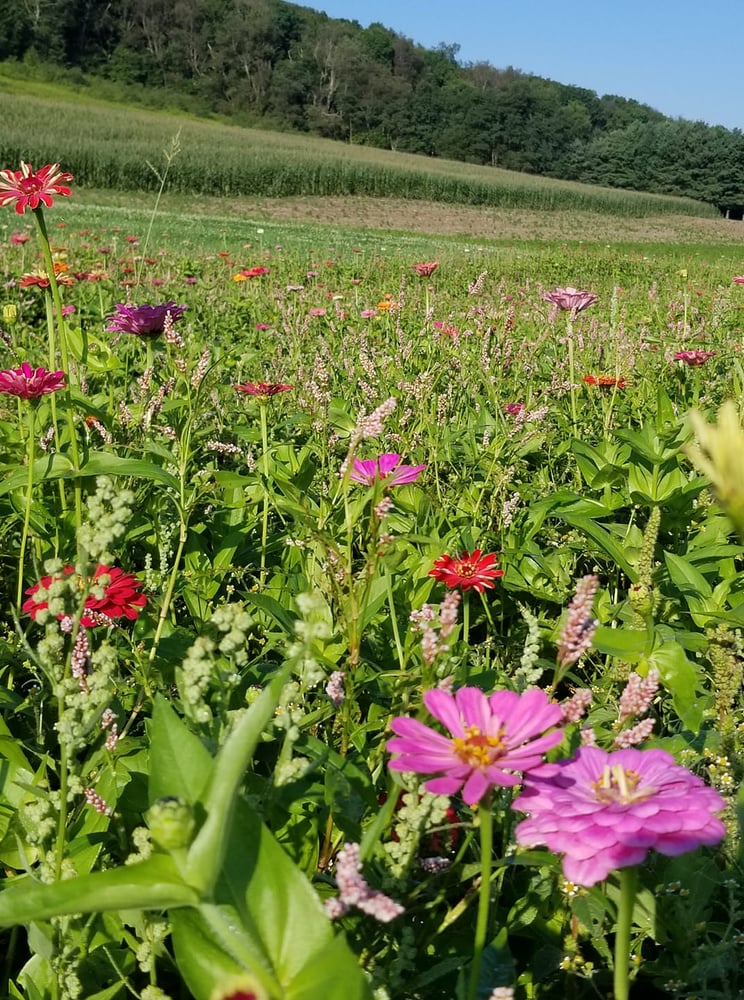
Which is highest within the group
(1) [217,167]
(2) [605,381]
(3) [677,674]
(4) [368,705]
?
(1) [217,167]

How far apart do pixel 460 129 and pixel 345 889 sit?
70.3 m

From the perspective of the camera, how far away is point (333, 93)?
6406 centimetres

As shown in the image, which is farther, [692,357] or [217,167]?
[217,167]

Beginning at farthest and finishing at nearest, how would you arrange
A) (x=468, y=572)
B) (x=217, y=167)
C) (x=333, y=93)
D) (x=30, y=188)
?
1. (x=333, y=93)
2. (x=217, y=167)
3. (x=30, y=188)
4. (x=468, y=572)

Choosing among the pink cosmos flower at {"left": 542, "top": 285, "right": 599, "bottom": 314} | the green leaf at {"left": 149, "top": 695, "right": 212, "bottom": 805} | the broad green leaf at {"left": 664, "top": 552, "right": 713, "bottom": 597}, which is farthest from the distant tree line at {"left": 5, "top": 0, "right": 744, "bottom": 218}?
the green leaf at {"left": 149, "top": 695, "right": 212, "bottom": 805}

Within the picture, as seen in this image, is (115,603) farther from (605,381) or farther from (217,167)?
(217,167)

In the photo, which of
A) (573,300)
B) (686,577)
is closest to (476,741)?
(686,577)

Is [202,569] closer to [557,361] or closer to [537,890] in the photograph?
[537,890]

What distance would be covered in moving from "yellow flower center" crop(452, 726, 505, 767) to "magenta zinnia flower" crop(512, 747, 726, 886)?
0.11 feet

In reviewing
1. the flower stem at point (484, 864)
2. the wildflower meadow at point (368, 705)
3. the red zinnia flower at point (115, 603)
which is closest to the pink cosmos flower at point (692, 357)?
the wildflower meadow at point (368, 705)

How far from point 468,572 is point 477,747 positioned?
0.74 meters

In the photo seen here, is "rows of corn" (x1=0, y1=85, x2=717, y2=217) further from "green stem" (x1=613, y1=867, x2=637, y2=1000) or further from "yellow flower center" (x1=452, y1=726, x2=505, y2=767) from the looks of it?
"green stem" (x1=613, y1=867, x2=637, y2=1000)

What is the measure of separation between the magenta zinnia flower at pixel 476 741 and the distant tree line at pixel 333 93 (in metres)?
59.5

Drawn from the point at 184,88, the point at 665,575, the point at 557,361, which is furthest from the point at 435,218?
the point at 184,88
